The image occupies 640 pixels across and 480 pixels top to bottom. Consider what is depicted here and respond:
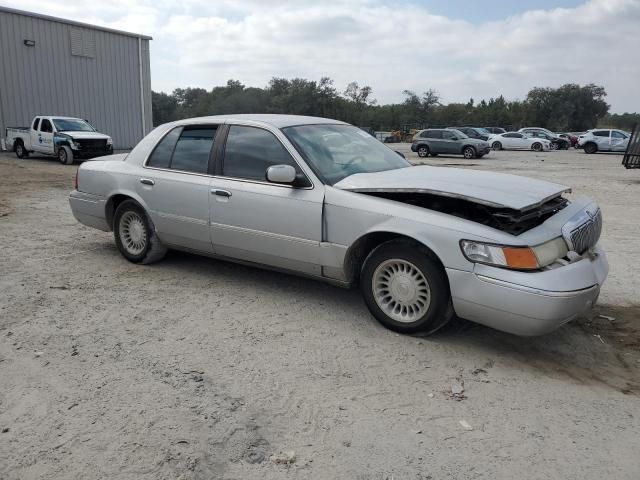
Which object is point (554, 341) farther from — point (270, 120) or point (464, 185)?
point (270, 120)

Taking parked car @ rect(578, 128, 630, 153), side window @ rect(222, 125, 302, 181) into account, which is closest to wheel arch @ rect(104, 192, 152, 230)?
side window @ rect(222, 125, 302, 181)

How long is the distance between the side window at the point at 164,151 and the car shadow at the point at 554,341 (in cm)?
154

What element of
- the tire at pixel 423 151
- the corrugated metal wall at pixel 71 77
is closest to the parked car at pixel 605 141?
the tire at pixel 423 151

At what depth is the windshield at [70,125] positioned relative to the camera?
1914cm

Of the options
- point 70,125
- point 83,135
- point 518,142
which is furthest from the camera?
point 518,142

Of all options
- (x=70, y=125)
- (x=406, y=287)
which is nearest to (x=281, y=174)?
(x=406, y=287)

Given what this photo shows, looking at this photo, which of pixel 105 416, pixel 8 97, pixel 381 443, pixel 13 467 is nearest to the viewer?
pixel 13 467

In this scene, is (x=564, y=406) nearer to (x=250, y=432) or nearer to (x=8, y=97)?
(x=250, y=432)

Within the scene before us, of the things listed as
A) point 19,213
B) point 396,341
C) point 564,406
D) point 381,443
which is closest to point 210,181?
point 396,341

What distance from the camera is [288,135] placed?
15.2ft

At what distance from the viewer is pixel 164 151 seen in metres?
5.47

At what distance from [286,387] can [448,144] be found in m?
25.7

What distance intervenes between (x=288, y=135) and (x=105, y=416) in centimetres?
268

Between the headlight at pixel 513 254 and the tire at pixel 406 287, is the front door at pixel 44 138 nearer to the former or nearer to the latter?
the tire at pixel 406 287
